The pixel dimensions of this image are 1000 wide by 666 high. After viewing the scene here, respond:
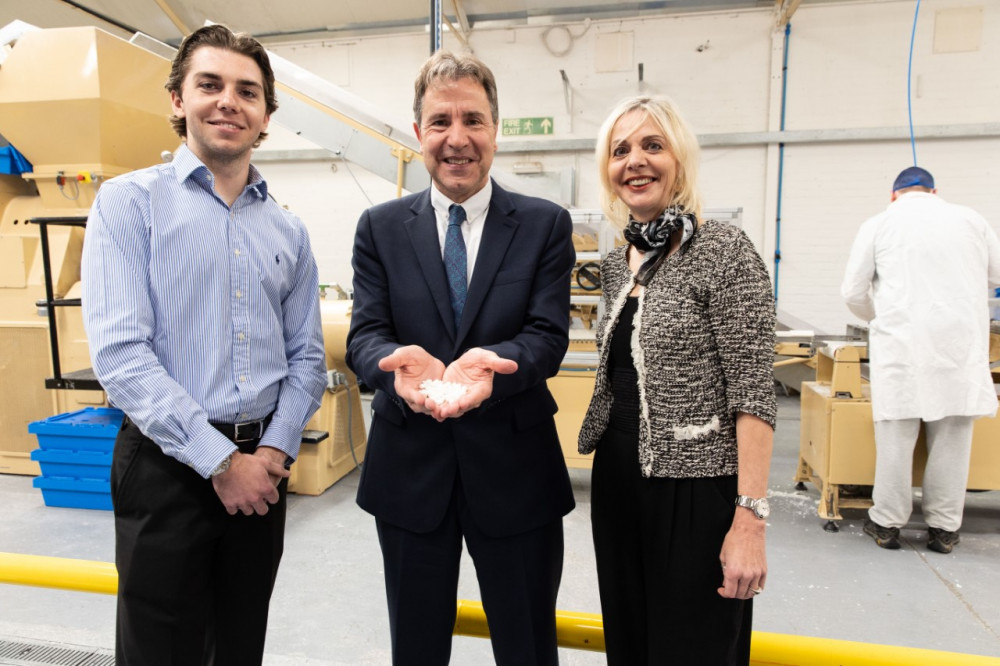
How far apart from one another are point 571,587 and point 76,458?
9.26 ft

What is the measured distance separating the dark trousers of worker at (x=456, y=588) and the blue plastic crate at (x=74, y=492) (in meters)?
2.92

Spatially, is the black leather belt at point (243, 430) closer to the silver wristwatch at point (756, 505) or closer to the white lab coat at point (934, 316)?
the silver wristwatch at point (756, 505)

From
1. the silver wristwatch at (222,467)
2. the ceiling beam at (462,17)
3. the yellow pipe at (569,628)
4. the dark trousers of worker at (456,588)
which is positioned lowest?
the yellow pipe at (569,628)

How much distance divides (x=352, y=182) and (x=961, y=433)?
22.4 feet

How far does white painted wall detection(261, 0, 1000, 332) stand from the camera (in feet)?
20.5

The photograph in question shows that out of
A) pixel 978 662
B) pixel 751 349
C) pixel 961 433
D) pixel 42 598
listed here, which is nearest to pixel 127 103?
pixel 42 598

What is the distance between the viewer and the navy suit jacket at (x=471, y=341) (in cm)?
118

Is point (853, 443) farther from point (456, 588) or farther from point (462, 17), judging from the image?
point (462, 17)

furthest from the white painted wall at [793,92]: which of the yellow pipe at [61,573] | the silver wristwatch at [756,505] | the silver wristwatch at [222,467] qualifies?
the silver wristwatch at [756,505]

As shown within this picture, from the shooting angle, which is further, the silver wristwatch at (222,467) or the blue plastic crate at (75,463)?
the blue plastic crate at (75,463)

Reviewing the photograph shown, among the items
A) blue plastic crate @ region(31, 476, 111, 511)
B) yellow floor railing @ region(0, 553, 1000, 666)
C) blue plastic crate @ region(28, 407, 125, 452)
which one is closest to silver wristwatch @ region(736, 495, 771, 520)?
yellow floor railing @ region(0, 553, 1000, 666)

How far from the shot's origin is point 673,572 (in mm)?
1155

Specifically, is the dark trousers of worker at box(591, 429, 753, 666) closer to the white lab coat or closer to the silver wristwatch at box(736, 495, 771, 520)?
the silver wristwatch at box(736, 495, 771, 520)

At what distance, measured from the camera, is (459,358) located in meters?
1.12
